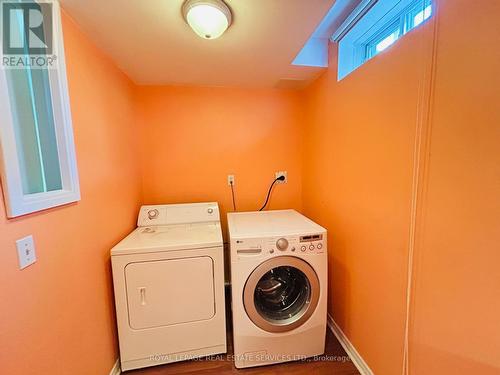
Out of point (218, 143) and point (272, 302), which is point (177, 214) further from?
point (272, 302)

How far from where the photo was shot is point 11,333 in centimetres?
74

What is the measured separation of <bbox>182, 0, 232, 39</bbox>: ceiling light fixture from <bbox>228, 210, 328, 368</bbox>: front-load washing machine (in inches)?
45.5

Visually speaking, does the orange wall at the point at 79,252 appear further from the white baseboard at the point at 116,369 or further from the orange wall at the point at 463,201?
the orange wall at the point at 463,201

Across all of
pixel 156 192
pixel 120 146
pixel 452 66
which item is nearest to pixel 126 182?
pixel 120 146

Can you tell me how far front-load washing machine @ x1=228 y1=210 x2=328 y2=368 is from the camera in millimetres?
1373

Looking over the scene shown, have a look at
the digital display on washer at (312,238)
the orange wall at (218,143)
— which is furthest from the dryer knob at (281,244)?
the orange wall at (218,143)

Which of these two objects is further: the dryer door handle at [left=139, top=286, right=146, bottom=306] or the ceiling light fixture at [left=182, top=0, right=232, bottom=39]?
the dryer door handle at [left=139, top=286, right=146, bottom=306]

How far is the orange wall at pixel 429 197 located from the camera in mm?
729

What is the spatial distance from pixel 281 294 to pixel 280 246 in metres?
0.52

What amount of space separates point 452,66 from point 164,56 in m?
1.59

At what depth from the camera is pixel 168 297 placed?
142cm

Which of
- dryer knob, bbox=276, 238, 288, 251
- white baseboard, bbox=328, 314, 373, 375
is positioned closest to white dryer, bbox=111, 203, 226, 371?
dryer knob, bbox=276, 238, 288, 251

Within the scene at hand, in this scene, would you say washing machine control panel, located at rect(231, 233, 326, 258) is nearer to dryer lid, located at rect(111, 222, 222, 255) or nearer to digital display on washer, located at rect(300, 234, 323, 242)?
digital display on washer, located at rect(300, 234, 323, 242)

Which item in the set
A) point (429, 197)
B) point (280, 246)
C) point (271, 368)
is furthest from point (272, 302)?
point (429, 197)
